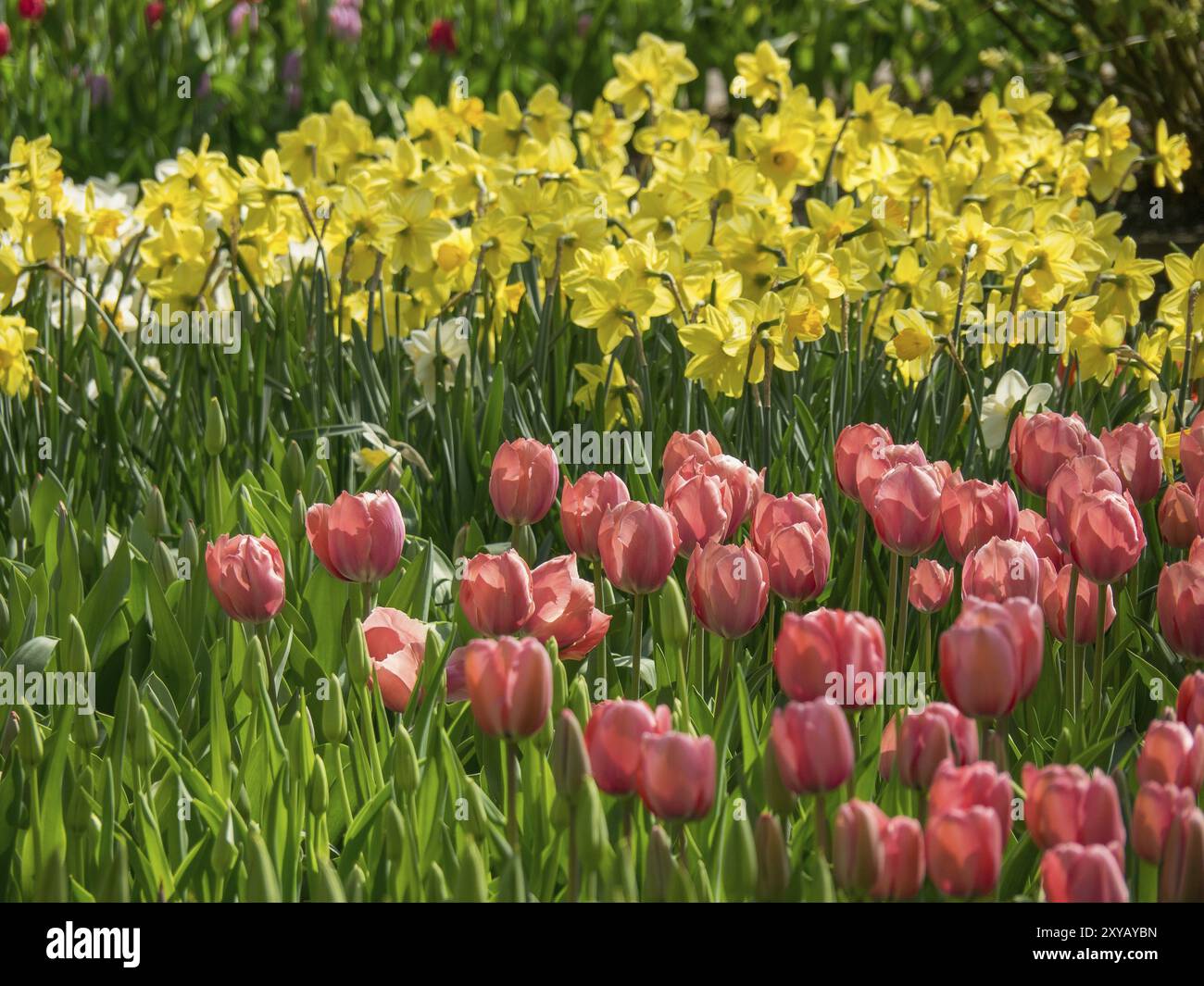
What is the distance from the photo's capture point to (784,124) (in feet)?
11.3

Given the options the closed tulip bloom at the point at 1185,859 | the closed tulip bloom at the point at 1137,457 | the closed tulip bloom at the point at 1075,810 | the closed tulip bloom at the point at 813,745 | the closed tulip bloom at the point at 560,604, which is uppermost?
the closed tulip bloom at the point at 1137,457

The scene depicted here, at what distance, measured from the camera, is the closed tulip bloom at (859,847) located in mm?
1120

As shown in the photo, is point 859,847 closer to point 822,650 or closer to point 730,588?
point 822,650

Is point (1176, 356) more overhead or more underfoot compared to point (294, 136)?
more underfoot

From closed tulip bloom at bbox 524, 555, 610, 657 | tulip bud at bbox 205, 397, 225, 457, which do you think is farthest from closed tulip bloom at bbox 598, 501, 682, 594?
tulip bud at bbox 205, 397, 225, 457

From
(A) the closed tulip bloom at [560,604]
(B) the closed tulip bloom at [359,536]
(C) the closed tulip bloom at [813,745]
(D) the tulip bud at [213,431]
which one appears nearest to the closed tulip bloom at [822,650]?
(C) the closed tulip bloom at [813,745]

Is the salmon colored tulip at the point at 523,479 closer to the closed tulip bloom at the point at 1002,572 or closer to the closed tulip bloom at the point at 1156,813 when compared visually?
the closed tulip bloom at the point at 1002,572

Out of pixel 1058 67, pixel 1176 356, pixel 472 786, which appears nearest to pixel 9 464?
pixel 472 786

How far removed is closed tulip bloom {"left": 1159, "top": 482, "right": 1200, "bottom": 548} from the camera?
5.83 ft

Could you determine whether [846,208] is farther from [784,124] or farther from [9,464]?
[9,464]

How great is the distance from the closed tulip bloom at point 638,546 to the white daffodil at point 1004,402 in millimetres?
1016

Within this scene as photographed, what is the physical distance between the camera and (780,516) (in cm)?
166

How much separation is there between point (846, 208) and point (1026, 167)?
82cm

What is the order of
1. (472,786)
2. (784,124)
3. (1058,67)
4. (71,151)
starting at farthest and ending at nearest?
1. (71,151)
2. (1058,67)
3. (784,124)
4. (472,786)
